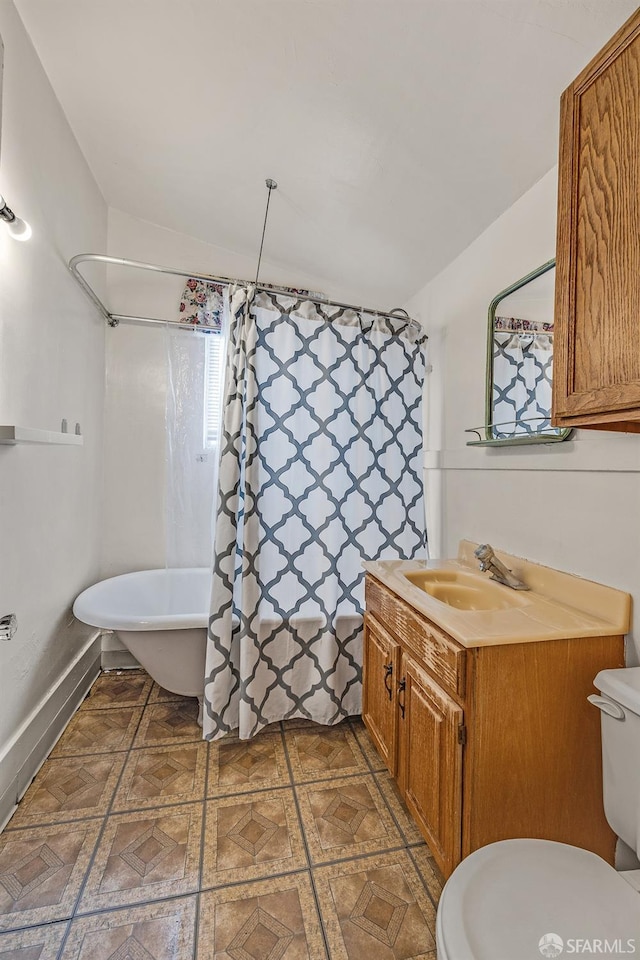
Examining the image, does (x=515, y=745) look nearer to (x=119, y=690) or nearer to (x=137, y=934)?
(x=137, y=934)

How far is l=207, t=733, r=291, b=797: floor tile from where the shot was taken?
1.67 m

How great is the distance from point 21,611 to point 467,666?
1.57 meters

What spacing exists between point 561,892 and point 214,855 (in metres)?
1.04

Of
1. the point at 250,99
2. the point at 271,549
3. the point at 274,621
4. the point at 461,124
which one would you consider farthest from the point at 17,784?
the point at 461,124

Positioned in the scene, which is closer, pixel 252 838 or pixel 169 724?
pixel 252 838

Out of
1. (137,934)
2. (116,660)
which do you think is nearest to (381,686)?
(137,934)

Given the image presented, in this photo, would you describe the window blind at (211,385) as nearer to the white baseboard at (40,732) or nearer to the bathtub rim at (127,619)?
the bathtub rim at (127,619)

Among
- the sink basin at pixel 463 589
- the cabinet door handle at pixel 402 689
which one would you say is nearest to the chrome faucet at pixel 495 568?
the sink basin at pixel 463 589

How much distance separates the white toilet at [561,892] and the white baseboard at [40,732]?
1.49 m

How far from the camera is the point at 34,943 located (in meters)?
1.10

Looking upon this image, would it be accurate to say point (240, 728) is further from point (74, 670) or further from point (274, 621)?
point (74, 670)

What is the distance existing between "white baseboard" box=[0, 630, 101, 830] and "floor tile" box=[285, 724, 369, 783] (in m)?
0.99

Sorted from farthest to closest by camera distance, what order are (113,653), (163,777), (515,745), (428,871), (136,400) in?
(136,400) < (113,653) < (163,777) < (428,871) < (515,745)

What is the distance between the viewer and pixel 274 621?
194 centimetres
